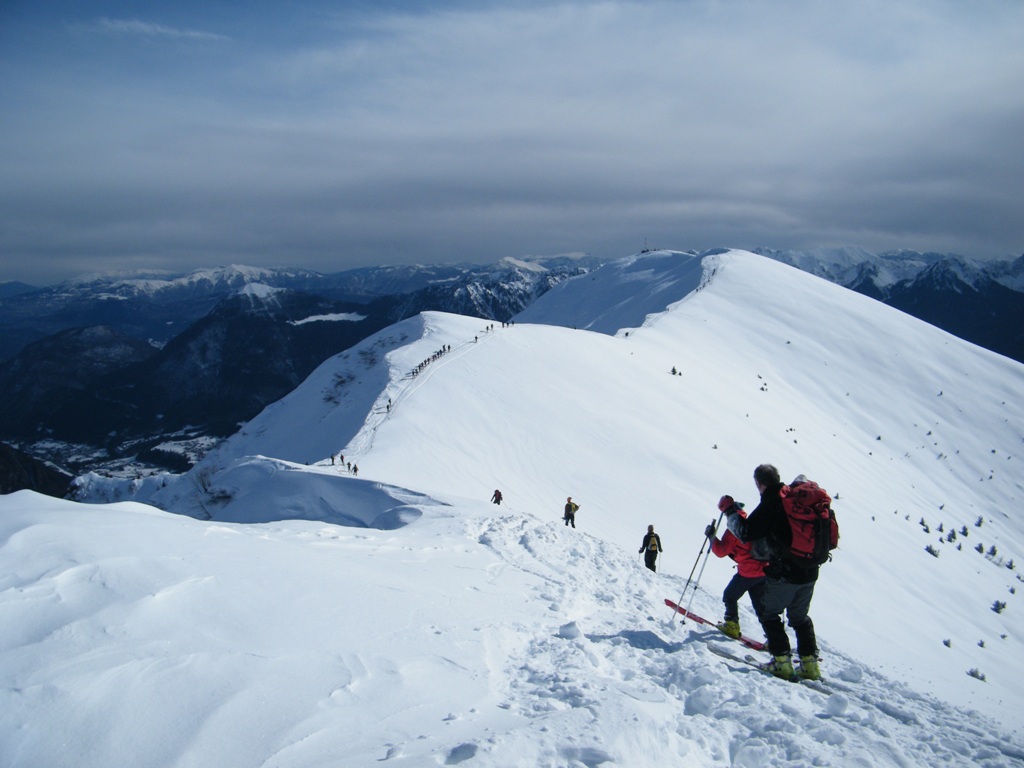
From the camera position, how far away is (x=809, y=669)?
7.43 metres

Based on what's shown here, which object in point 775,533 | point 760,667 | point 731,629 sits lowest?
point 731,629

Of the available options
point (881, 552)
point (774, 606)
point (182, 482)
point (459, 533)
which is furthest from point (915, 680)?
point (182, 482)

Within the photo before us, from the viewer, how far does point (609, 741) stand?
5.00m

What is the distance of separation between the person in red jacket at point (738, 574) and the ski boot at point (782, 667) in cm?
57

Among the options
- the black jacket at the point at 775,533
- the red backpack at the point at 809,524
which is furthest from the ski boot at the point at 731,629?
the red backpack at the point at 809,524

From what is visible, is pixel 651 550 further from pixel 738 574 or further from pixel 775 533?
pixel 775 533

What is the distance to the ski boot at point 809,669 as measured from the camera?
24.3 ft

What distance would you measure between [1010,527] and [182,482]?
153ft

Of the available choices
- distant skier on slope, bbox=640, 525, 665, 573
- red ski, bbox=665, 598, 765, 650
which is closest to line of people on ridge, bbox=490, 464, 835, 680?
red ski, bbox=665, 598, 765, 650

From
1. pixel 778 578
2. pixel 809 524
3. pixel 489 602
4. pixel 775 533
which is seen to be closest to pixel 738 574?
pixel 778 578

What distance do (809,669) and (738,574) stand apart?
1.50 meters

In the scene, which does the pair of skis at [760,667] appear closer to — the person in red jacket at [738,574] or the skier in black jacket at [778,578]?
the skier in black jacket at [778,578]

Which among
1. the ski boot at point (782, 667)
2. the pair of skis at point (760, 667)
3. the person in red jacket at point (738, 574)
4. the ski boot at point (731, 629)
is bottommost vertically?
the ski boot at point (731, 629)

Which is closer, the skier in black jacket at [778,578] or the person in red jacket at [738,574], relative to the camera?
the skier in black jacket at [778,578]
